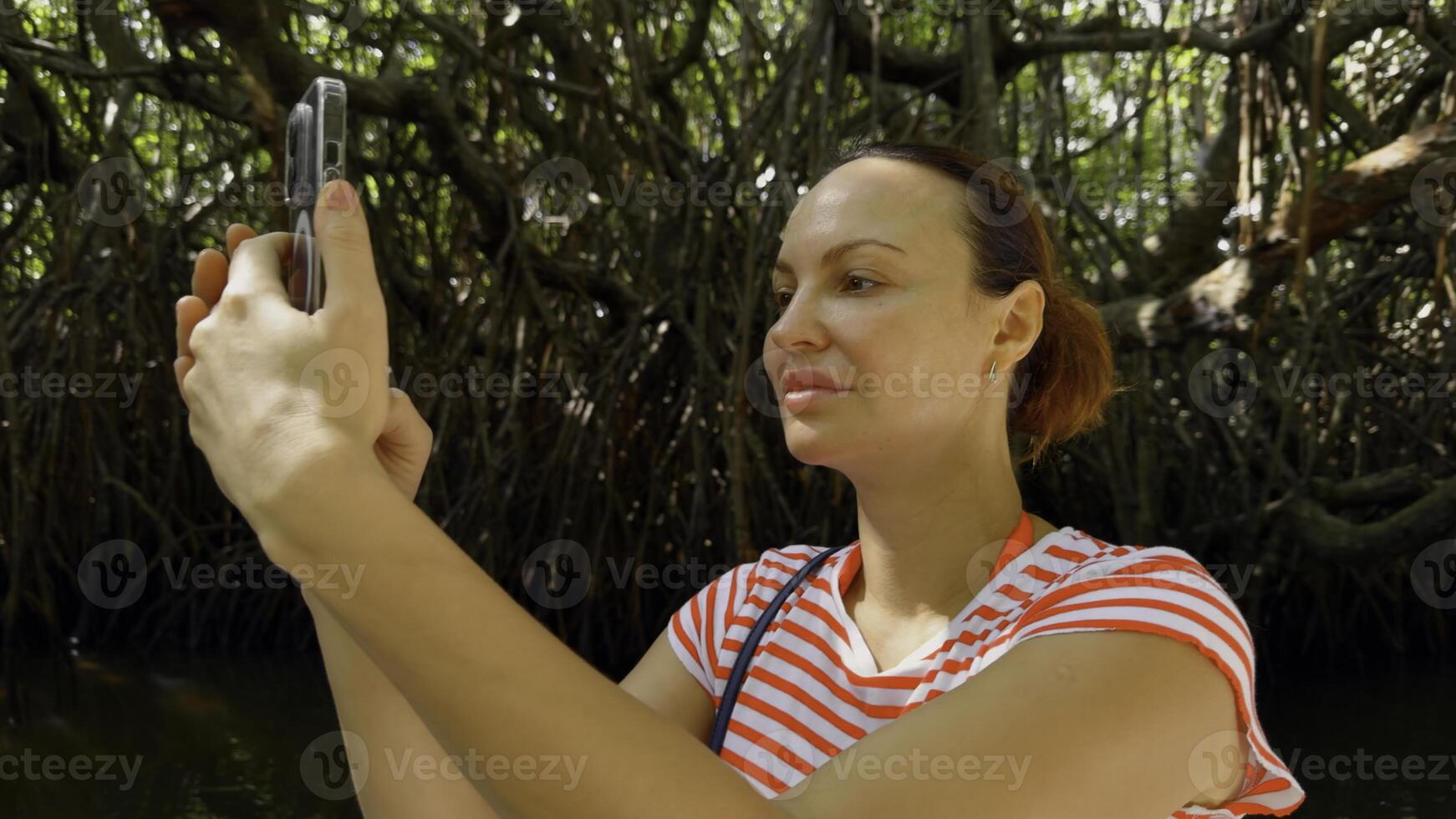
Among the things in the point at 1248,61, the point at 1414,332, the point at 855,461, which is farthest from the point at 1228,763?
the point at 1414,332

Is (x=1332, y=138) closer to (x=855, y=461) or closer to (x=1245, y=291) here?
(x=1245, y=291)

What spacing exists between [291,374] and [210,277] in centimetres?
11

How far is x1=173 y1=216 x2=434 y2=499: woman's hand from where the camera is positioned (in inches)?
21.3

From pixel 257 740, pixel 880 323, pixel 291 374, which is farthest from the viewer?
pixel 257 740

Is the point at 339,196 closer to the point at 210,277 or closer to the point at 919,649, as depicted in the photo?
the point at 210,277

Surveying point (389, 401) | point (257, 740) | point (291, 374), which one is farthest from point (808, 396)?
point (257, 740)

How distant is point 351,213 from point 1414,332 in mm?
3449

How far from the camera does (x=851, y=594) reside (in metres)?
1.04

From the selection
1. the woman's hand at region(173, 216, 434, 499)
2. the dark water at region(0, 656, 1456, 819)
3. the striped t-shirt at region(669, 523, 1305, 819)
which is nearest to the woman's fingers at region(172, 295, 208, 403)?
the woman's hand at region(173, 216, 434, 499)

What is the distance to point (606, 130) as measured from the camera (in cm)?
307

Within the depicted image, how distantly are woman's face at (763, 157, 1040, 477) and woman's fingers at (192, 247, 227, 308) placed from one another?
0.44 m

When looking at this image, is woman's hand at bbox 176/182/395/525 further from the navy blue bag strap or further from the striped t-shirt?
the navy blue bag strap

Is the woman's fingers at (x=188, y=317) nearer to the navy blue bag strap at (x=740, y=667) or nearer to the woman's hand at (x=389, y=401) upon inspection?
the woman's hand at (x=389, y=401)

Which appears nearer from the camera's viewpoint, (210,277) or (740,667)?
(210,277)
